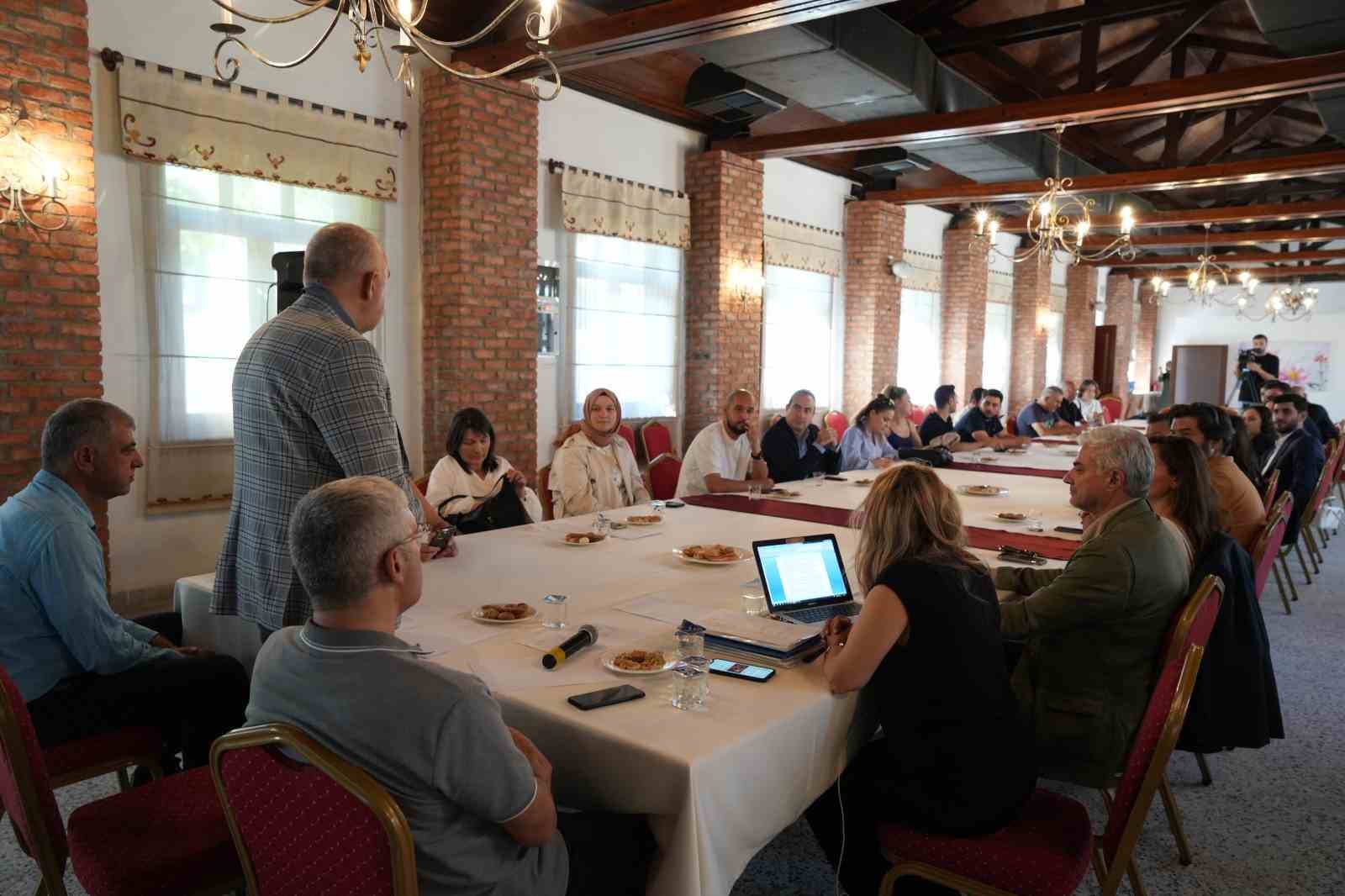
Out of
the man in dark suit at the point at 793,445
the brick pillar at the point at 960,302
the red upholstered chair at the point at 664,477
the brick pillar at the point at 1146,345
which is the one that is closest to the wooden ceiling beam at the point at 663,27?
the man in dark suit at the point at 793,445

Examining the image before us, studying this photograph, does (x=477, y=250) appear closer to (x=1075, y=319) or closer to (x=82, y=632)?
(x=82, y=632)

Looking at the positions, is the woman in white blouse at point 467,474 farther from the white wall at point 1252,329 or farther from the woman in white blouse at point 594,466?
the white wall at point 1252,329

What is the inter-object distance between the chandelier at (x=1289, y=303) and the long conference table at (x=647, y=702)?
638 inches

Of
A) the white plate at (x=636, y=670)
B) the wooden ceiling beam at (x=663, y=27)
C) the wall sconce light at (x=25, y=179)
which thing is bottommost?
the white plate at (x=636, y=670)

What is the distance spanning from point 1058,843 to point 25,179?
480 centimetres

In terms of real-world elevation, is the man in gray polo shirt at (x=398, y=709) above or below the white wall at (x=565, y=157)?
below

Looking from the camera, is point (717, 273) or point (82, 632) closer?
point (82, 632)

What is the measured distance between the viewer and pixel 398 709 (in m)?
1.34

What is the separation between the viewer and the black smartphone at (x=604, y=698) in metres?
1.83

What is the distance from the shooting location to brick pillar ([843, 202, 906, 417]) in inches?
424

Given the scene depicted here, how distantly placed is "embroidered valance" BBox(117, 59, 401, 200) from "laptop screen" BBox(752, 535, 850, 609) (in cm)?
424

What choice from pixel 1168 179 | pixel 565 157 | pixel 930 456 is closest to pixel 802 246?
pixel 565 157

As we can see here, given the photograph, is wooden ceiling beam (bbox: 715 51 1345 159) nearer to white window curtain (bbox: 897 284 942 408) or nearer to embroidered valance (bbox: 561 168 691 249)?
embroidered valance (bbox: 561 168 691 249)

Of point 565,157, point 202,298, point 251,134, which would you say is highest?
point 565,157
